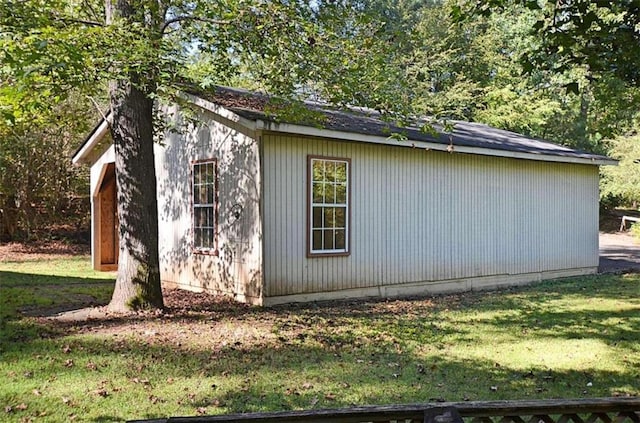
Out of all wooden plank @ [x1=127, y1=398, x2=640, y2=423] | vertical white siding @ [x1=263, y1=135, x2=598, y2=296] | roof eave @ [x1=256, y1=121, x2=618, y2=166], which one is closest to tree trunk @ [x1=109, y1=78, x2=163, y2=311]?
roof eave @ [x1=256, y1=121, x2=618, y2=166]

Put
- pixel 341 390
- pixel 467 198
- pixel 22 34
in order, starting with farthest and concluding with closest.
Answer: pixel 467 198 → pixel 22 34 → pixel 341 390

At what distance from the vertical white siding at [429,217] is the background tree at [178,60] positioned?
5.52 feet

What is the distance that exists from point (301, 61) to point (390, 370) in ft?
14.0

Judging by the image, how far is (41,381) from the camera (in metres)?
5.08

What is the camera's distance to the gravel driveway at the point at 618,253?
15469mm

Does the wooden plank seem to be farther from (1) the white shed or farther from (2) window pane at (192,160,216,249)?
(2) window pane at (192,160,216,249)

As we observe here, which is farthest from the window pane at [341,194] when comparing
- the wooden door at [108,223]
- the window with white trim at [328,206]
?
the wooden door at [108,223]

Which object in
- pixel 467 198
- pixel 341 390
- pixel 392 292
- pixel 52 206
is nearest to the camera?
pixel 341 390

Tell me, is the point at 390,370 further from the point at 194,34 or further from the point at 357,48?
the point at 194,34

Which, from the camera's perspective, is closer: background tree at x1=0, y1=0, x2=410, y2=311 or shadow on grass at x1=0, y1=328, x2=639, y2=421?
shadow on grass at x1=0, y1=328, x2=639, y2=421

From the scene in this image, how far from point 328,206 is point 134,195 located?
10.8 feet

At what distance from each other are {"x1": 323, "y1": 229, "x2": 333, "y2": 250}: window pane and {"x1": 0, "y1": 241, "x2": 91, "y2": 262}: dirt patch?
10.1 m

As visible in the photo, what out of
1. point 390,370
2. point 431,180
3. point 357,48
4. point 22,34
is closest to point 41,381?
point 390,370

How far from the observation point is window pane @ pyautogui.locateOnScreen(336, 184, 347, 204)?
1005 centimetres
